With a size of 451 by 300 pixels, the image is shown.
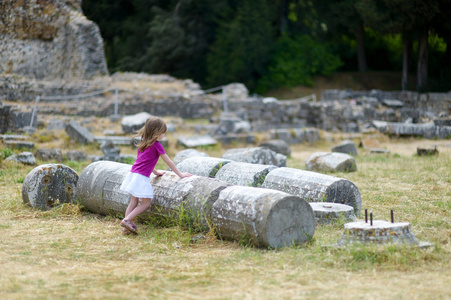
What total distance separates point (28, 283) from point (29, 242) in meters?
1.53

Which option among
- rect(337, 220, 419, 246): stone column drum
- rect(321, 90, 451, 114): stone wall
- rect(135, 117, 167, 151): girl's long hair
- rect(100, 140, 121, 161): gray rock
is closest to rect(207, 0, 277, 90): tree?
rect(321, 90, 451, 114): stone wall

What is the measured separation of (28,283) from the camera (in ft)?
12.9

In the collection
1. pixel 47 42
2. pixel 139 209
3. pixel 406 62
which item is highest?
pixel 47 42

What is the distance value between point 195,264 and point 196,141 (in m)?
10.5

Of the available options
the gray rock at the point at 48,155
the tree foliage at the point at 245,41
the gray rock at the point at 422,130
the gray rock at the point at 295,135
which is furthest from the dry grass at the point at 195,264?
the tree foliage at the point at 245,41


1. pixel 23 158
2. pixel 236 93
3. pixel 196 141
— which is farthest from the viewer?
pixel 236 93

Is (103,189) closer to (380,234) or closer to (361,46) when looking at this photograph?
(380,234)

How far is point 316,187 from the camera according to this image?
6.43m

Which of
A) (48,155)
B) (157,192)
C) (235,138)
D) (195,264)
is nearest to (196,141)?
(235,138)

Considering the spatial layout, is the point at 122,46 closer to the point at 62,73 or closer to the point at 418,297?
the point at 62,73

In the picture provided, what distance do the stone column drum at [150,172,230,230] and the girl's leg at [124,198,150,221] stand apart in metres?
0.14

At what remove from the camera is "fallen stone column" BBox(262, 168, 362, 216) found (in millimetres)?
6383

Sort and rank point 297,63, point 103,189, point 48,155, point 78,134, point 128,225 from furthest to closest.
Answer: point 297,63 < point 78,134 < point 48,155 < point 103,189 < point 128,225

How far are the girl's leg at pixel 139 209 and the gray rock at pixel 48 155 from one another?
273 inches
